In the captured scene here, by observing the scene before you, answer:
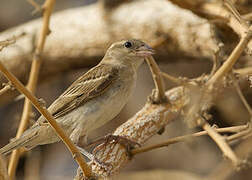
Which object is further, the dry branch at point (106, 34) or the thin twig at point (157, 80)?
the dry branch at point (106, 34)

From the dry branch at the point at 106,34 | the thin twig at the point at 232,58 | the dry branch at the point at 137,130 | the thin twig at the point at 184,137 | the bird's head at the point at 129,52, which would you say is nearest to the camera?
the thin twig at the point at 184,137

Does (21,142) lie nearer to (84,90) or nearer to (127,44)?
(84,90)

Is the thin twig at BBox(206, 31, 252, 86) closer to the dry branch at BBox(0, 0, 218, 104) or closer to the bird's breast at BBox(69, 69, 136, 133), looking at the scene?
the bird's breast at BBox(69, 69, 136, 133)

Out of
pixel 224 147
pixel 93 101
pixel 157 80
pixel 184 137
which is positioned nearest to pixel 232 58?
pixel 184 137

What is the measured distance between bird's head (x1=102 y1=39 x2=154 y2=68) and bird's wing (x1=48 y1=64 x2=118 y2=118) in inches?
6.7

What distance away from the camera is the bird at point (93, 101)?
3.56 metres

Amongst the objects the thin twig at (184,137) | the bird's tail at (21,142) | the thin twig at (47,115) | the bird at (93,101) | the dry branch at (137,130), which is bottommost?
the dry branch at (137,130)

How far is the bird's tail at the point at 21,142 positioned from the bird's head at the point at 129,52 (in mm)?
926

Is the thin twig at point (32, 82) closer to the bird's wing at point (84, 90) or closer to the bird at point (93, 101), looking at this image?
the bird at point (93, 101)

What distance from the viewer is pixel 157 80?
3656 mm

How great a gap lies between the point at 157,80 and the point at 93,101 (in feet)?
1.62

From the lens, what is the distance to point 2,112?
279 inches

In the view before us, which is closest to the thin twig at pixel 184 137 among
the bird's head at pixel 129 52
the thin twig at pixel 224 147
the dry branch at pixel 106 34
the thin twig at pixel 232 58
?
the thin twig at pixel 224 147

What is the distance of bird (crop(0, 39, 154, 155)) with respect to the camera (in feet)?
11.7
